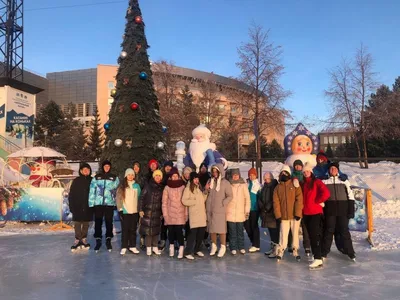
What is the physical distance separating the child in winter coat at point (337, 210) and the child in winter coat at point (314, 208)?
15cm

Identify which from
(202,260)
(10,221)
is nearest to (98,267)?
(202,260)

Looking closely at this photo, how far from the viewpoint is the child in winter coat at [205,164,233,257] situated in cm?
575

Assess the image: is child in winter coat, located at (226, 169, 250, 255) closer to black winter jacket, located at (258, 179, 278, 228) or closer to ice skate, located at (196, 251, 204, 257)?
black winter jacket, located at (258, 179, 278, 228)

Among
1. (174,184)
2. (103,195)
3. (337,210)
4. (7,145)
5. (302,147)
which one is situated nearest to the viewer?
(337,210)

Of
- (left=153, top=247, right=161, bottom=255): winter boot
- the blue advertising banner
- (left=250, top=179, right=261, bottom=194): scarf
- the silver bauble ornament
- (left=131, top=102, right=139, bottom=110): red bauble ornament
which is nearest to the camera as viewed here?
(left=153, top=247, right=161, bottom=255): winter boot

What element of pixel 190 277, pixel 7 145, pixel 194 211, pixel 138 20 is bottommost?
pixel 190 277

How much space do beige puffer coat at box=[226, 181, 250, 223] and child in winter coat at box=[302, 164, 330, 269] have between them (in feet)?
3.22

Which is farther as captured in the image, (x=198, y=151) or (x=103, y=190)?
(x=198, y=151)

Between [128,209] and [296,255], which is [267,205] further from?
[128,209]

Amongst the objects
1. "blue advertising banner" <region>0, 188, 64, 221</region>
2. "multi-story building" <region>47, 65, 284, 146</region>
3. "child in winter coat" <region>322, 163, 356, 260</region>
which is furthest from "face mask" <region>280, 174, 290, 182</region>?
"multi-story building" <region>47, 65, 284, 146</region>

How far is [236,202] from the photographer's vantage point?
231 inches

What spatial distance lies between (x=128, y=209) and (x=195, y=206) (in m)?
1.20

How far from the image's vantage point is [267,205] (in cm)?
578

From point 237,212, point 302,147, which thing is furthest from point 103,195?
point 302,147
